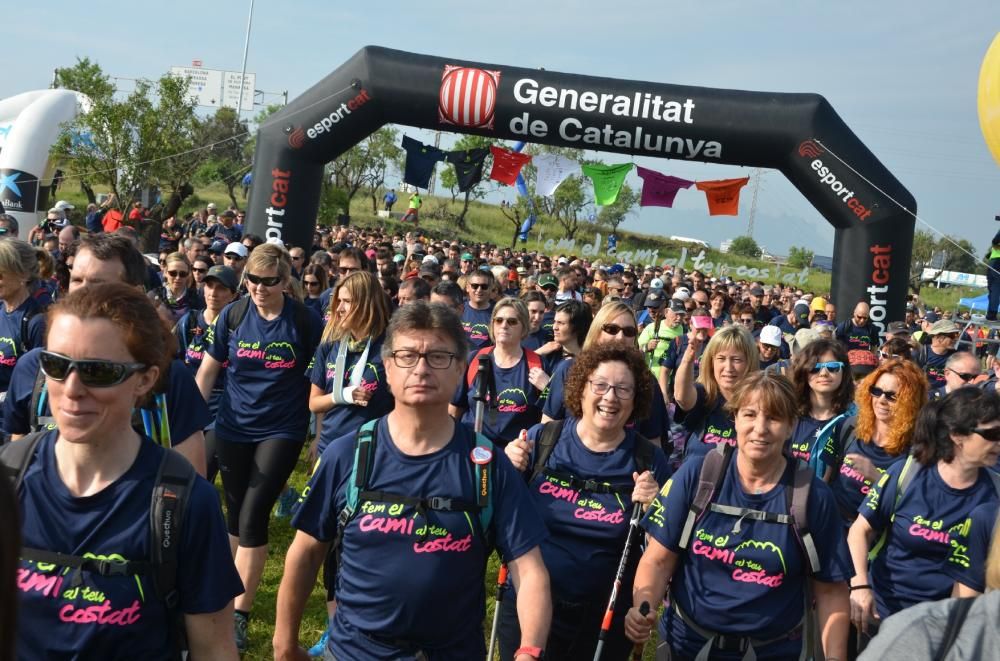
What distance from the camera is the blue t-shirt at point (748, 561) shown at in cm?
340

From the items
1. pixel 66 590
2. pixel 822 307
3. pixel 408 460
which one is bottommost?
pixel 66 590

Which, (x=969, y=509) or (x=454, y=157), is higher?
(x=454, y=157)

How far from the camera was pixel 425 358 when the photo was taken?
2887 millimetres

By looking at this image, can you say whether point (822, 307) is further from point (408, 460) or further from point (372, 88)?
point (408, 460)

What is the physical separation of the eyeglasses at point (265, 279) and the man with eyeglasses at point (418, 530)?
2.59 metres

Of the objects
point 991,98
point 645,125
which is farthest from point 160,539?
point 645,125

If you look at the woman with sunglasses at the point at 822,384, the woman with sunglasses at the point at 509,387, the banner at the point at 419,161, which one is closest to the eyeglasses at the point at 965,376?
the woman with sunglasses at the point at 822,384

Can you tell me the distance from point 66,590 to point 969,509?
12.1 ft

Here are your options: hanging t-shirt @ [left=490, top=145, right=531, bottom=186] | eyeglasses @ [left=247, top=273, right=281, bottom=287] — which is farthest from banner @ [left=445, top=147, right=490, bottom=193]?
eyeglasses @ [left=247, top=273, right=281, bottom=287]

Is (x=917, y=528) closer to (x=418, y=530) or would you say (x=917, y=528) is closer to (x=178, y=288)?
(x=418, y=530)

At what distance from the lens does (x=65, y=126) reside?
2386 cm

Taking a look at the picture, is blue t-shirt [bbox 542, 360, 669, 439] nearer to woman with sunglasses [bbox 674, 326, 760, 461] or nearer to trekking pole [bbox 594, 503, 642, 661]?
woman with sunglasses [bbox 674, 326, 760, 461]

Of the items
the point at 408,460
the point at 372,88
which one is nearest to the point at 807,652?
the point at 408,460

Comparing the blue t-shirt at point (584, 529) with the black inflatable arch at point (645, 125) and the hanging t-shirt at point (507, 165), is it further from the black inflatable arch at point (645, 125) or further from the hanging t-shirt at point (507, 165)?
the hanging t-shirt at point (507, 165)
